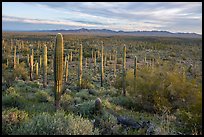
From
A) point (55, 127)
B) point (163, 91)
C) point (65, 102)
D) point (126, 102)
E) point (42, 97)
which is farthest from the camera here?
point (42, 97)

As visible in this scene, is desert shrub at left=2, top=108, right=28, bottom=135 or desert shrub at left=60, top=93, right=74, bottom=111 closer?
desert shrub at left=2, top=108, right=28, bottom=135

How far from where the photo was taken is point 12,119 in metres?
8.03

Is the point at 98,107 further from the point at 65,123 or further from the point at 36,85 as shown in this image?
the point at 36,85

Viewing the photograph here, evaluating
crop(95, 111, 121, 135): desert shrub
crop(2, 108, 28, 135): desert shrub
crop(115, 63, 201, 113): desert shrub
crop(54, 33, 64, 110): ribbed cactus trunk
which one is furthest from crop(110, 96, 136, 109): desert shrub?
crop(2, 108, 28, 135): desert shrub

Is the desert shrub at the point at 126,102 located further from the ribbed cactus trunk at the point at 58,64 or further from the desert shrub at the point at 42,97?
the ribbed cactus trunk at the point at 58,64

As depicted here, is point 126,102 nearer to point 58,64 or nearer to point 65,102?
point 65,102

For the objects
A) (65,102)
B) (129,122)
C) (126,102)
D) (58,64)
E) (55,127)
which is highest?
(58,64)

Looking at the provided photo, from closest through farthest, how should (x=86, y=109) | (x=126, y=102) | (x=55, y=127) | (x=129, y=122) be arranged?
(x=55, y=127), (x=129, y=122), (x=86, y=109), (x=126, y=102)

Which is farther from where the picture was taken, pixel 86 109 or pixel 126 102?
pixel 126 102

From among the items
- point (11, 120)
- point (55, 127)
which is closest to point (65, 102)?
point (11, 120)

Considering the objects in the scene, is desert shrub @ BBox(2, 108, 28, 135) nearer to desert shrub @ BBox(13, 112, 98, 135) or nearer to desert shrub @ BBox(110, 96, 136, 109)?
desert shrub @ BBox(13, 112, 98, 135)

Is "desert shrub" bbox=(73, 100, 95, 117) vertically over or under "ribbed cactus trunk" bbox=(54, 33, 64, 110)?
under

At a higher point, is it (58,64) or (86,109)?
(58,64)

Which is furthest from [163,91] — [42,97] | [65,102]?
[42,97]
